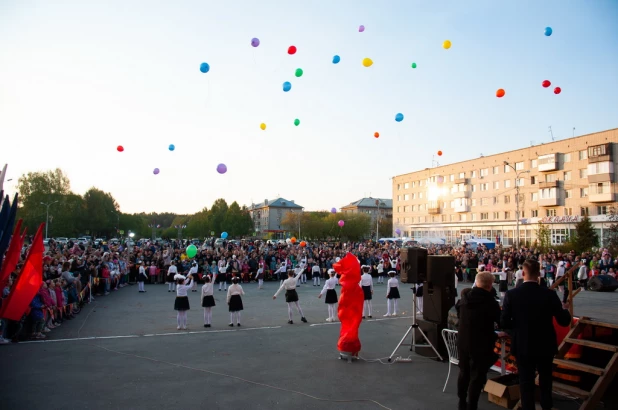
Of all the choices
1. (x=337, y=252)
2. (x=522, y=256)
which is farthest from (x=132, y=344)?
(x=522, y=256)

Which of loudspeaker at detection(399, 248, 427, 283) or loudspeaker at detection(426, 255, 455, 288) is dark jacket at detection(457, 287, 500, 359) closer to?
loudspeaker at detection(399, 248, 427, 283)

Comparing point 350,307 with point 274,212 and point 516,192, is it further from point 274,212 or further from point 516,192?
point 274,212

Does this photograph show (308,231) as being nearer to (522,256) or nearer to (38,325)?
(522,256)

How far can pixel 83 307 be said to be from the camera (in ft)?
49.1

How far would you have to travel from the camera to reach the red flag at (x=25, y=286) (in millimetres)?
6734

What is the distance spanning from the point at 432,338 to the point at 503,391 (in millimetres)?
2512

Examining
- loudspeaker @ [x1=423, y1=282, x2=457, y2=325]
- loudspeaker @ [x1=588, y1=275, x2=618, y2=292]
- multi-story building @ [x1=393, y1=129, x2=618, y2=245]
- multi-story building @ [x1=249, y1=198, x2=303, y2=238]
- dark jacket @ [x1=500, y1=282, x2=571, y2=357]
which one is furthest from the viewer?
multi-story building @ [x1=249, y1=198, x2=303, y2=238]

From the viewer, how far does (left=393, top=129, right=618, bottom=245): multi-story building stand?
45750mm

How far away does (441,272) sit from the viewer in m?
8.12

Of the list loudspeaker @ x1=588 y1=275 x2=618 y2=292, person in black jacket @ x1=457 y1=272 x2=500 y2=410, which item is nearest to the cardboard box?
person in black jacket @ x1=457 y1=272 x2=500 y2=410

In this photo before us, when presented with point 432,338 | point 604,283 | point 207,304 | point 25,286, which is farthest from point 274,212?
point 25,286

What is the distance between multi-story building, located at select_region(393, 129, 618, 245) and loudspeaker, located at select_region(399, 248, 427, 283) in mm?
30790

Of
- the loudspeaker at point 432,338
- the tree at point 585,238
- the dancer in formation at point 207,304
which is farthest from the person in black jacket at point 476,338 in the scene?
the tree at point 585,238

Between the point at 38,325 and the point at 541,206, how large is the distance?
55.6 metres
